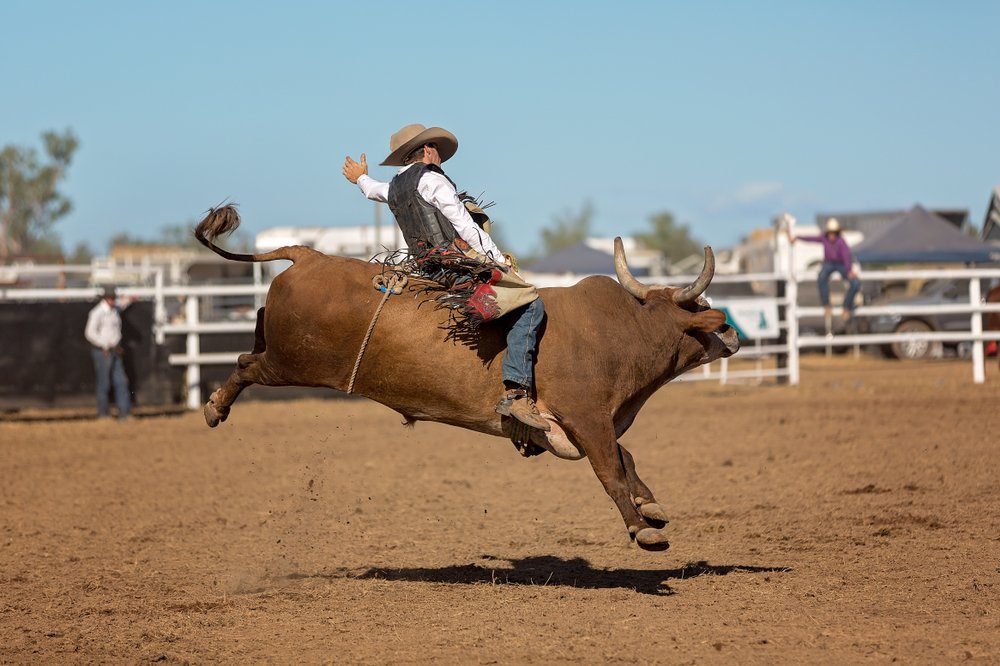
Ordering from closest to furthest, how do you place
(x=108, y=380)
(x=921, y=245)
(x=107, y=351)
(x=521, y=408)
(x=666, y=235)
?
(x=521, y=408) → (x=107, y=351) → (x=108, y=380) → (x=921, y=245) → (x=666, y=235)

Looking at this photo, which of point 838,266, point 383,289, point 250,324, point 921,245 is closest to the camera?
point 383,289

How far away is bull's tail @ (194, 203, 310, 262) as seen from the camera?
253 inches

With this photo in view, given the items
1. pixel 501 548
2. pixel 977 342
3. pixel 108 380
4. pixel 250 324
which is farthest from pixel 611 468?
pixel 977 342

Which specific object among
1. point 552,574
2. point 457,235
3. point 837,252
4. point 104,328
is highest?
point 837,252

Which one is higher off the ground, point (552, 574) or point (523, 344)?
point (523, 344)

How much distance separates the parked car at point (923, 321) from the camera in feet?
69.1

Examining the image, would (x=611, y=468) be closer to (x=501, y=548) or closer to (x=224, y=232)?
(x=501, y=548)

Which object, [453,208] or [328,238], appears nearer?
[453,208]

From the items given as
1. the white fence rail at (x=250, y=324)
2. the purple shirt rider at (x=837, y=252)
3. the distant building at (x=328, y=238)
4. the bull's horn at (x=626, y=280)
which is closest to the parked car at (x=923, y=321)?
the white fence rail at (x=250, y=324)

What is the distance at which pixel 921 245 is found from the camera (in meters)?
24.1

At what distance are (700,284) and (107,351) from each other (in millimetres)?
10977

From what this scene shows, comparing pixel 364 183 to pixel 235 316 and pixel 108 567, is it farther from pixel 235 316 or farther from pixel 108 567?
pixel 235 316

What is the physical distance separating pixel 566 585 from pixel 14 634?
2.67m

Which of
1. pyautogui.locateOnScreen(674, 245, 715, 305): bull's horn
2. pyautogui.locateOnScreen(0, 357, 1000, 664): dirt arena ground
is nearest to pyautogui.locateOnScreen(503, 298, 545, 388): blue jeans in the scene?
pyautogui.locateOnScreen(674, 245, 715, 305): bull's horn
